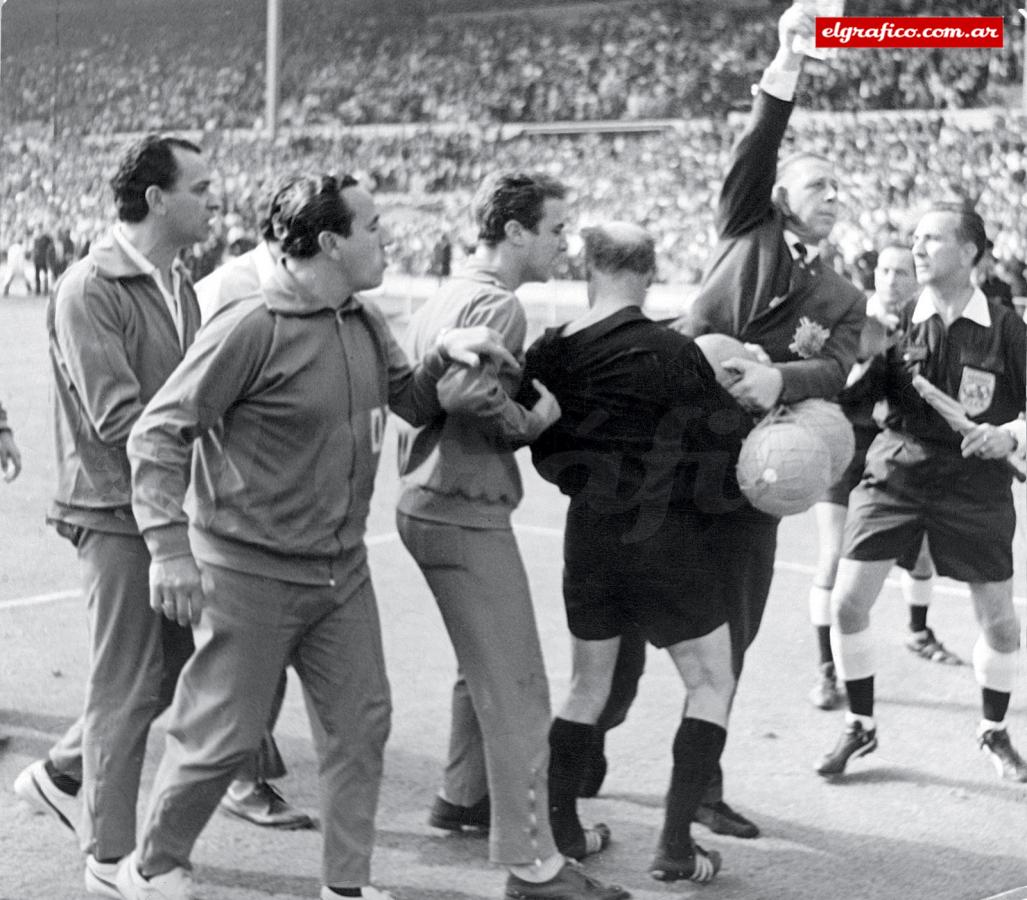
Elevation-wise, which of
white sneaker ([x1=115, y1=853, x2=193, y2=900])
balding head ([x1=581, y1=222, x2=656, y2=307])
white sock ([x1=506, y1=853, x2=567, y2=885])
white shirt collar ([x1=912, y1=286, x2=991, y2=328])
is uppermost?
balding head ([x1=581, y1=222, x2=656, y2=307])

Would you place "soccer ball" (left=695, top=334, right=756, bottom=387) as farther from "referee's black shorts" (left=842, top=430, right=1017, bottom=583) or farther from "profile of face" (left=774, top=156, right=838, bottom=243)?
"referee's black shorts" (left=842, top=430, right=1017, bottom=583)

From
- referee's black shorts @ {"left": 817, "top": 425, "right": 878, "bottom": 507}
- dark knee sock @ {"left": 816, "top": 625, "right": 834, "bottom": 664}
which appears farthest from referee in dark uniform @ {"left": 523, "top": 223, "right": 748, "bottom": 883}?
dark knee sock @ {"left": 816, "top": 625, "right": 834, "bottom": 664}

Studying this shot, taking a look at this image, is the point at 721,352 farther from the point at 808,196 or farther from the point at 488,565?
the point at 488,565

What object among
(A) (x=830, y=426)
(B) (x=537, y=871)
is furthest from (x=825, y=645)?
(B) (x=537, y=871)

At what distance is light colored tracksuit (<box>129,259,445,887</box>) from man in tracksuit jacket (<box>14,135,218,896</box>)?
8.2 inches

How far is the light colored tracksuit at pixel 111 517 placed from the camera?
11.9ft

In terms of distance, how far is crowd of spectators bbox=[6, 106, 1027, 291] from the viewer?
379 centimetres

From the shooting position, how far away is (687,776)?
4.00 meters

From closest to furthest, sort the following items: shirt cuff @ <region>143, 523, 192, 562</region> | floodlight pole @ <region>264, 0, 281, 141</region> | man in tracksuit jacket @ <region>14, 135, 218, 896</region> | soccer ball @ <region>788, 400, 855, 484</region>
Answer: shirt cuff @ <region>143, 523, 192, 562</region>, man in tracksuit jacket @ <region>14, 135, 218, 896</region>, floodlight pole @ <region>264, 0, 281, 141</region>, soccer ball @ <region>788, 400, 855, 484</region>

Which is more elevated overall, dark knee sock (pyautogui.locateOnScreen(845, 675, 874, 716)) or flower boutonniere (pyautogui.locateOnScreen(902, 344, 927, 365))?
flower boutonniere (pyautogui.locateOnScreen(902, 344, 927, 365))

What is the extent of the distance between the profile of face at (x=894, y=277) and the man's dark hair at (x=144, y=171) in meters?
2.48

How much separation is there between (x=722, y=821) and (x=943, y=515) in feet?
3.78

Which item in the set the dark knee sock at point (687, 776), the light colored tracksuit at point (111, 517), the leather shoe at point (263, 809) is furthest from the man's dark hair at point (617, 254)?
the leather shoe at point (263, 809)

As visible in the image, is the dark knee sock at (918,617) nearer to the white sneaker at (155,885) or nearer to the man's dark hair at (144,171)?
the white sneaker at (155,885)
